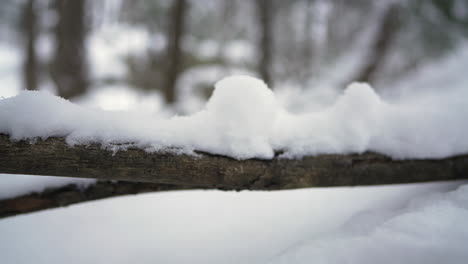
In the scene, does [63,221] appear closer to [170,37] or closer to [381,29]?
[170,37]

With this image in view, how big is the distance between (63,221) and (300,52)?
26.8 feet

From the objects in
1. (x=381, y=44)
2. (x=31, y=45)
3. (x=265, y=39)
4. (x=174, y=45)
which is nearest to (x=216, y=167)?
(x=174, y=45)

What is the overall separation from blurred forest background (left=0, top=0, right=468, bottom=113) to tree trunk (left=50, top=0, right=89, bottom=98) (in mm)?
16

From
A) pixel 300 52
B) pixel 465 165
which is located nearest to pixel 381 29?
pixel 300 52

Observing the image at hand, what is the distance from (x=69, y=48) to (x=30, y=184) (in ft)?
14.8

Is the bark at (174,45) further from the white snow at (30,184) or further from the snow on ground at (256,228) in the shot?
the white snow at (30,184)

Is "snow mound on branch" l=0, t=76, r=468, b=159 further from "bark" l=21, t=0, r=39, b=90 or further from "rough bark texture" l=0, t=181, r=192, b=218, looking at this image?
"bark" l=21, t=0, r=39, b=90

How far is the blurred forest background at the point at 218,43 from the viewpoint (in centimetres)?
465

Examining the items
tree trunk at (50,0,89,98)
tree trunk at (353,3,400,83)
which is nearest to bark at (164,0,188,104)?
tree trunk at (50,0,89,98)

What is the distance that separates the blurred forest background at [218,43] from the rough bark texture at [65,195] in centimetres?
376

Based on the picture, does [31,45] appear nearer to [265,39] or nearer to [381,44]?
[265,39]

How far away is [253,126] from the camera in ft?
3.22

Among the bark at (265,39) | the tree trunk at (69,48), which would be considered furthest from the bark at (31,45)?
the bark at (265,39)

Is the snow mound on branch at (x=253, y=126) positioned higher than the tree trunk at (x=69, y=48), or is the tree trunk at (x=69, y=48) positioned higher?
the tree trunk at (x=69, y=48)
